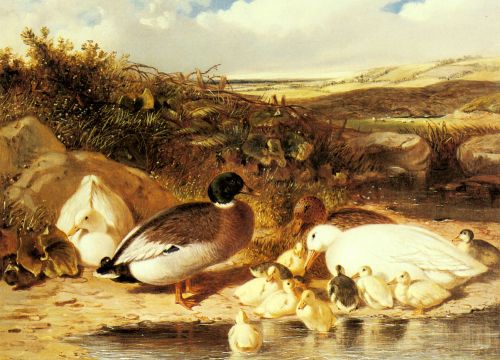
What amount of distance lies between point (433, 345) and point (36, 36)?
211 centimetres

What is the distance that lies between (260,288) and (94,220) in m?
0.75

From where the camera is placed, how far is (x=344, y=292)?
2959 mm

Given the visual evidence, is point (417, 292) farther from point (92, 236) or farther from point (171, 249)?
point (92, 236)

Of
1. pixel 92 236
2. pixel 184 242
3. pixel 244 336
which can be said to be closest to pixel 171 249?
pixel 184 242

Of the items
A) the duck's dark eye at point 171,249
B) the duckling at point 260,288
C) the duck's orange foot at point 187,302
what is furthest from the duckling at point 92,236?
the duckling at point 260,288

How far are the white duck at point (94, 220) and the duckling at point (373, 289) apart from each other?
3.23 feet

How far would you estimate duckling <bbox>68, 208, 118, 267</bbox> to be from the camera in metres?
3.06

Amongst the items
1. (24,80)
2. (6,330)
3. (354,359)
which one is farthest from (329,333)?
(24,80)

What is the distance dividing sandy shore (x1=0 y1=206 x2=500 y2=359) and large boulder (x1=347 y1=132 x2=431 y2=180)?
220 mm

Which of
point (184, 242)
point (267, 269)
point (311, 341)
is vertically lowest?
point (311, 341)

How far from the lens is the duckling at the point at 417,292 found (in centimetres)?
295

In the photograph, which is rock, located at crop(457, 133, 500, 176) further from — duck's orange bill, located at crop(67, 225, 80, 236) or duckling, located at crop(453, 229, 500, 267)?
duck's orange bill, located at crop(67, 225, 80, 236)

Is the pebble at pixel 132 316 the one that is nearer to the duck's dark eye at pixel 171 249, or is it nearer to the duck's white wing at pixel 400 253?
the duck's dark eye at pixel 171 249

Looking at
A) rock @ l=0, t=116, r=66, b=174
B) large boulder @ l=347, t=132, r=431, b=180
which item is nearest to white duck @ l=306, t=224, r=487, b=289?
large boulder @ l=347, t=132, r=431, b=180
